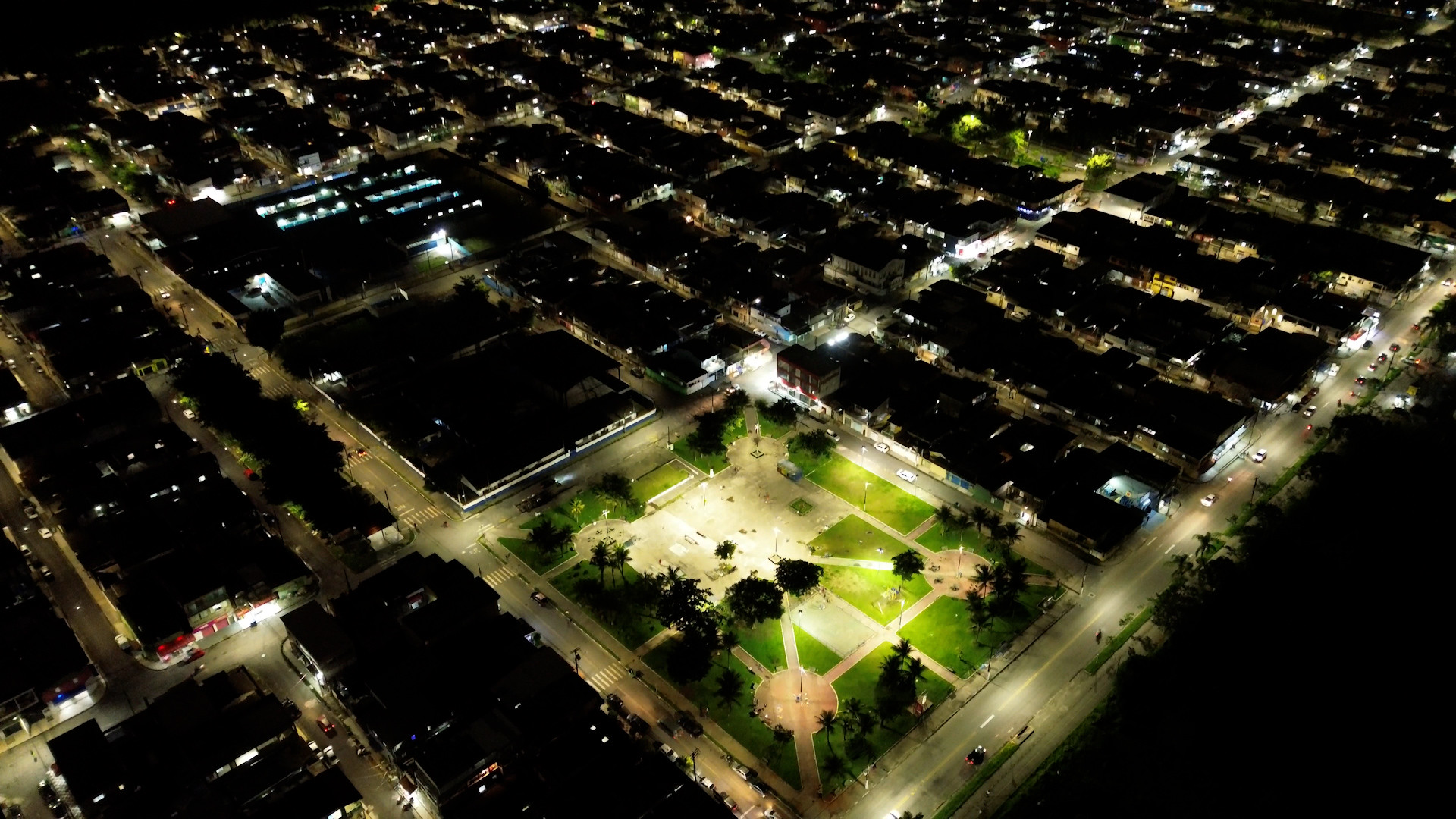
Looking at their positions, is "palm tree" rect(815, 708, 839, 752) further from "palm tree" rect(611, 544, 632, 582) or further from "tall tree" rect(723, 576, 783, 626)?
"palm tree" rect(611, 544, 632, 582)

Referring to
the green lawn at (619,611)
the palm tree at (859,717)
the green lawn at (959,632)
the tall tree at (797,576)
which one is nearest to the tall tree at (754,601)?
the tall tree at (797,576)

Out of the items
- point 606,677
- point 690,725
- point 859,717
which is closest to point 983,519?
point 859,717

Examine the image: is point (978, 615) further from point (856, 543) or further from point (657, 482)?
point (657, 482)

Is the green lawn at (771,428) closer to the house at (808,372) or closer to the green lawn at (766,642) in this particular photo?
the house at (808,372)

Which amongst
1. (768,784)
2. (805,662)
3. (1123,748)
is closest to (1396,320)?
(1123,748)

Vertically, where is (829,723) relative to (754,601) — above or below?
below

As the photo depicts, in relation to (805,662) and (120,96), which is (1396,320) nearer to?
(805,662)


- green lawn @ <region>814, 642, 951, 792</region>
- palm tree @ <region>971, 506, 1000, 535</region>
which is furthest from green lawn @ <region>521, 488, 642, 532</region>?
palm tree @ <region>971, 506, 1000, 535</region>
